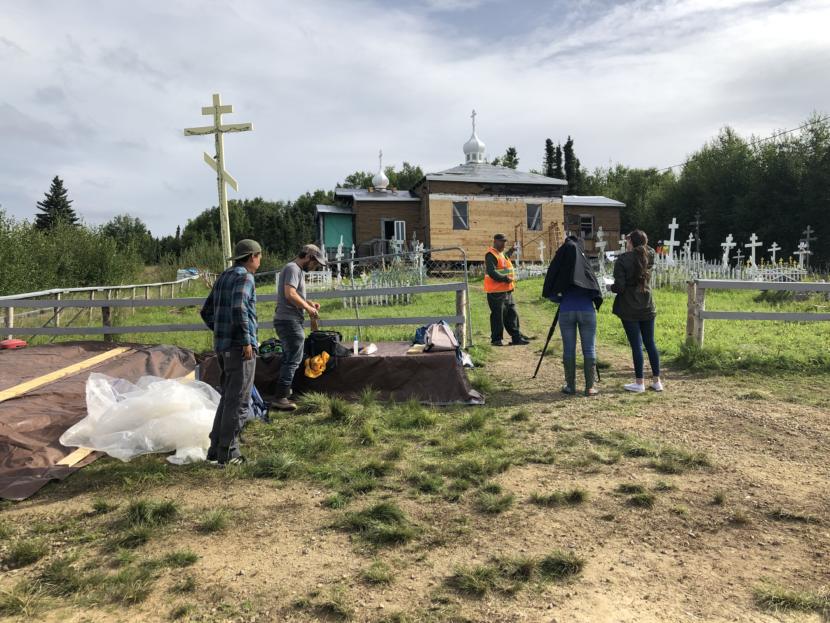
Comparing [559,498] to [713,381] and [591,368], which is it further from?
[713,381]

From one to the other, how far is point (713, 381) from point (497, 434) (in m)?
3.68

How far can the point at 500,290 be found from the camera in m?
9.55

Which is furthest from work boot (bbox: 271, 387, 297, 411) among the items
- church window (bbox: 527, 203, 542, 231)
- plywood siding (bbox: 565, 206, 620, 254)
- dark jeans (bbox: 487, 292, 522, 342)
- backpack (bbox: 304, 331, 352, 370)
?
plywood siding (bbox: 565, 206, 620, 254)

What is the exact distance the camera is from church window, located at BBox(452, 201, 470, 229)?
97.9 feet

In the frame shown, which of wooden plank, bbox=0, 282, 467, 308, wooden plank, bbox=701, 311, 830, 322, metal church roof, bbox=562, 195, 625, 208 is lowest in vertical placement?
wooden plank, bbox=701, 311, 830, 322

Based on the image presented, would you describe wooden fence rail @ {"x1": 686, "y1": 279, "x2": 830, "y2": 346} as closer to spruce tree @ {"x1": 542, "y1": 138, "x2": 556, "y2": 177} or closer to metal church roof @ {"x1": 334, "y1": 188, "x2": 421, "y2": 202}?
metal church roof @ {"x1": 334, "y1": 188, "x2": 421, "y2": 202}

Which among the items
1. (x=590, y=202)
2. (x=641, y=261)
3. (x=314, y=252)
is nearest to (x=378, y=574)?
(x=314, y=252)

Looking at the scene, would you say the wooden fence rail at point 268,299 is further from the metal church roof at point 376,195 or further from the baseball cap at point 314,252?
the metal church roof at point 376,195

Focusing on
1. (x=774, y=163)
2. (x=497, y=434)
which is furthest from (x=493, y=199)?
(x=497, y=434)

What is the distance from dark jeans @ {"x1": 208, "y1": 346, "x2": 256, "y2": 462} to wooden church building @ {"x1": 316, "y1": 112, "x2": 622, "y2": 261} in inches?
950

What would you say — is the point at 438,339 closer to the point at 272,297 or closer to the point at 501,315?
the point at 272,297

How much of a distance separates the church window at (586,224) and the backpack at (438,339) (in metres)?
30.5

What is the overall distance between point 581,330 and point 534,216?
25165 mm

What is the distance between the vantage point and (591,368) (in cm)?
663
